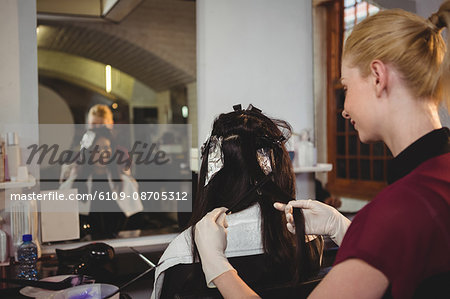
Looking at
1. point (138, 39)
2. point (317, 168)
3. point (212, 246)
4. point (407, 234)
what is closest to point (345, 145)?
point (317, 168)

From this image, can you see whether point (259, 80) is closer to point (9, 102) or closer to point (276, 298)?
point (9, 102)

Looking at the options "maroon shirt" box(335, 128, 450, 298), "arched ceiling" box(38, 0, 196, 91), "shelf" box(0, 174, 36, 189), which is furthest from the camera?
"arched ceiling" box(38, 0, 196, 91)

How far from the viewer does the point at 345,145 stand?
2643 millimetres

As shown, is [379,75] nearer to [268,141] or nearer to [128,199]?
[268,141]

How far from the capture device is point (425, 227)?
0.62 meters

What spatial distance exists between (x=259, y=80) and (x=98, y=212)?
3.89ft

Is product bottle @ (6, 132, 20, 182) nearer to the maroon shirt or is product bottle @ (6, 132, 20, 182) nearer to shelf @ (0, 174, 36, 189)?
shelf @ (0, 174, 36, 189)

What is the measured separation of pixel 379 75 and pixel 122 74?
5.50 m

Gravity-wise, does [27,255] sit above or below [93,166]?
below

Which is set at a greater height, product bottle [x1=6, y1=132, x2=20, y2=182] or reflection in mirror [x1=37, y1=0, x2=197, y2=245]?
reflection in mirror [x1=37, y1=0, x2=197, y2=245]

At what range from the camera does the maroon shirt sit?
0.62 metres

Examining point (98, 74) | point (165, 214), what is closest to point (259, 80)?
point (165, 214)

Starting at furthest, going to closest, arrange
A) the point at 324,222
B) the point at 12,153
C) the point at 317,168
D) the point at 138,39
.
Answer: the point at 138,39
the point at 317,168
the point at 12,153
the point at 324,222

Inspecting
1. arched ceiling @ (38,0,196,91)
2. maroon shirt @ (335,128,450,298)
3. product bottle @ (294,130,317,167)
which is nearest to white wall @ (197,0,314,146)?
product bottle @ (294,130,317,167)
